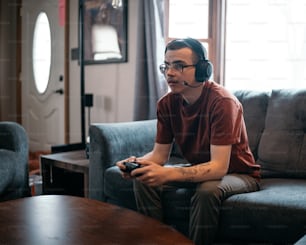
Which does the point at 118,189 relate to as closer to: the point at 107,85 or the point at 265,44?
the point at 265,44

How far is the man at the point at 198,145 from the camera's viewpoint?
5.25 feet

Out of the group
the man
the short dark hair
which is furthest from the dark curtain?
the short dark hair

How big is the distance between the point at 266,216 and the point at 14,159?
57.1 inches

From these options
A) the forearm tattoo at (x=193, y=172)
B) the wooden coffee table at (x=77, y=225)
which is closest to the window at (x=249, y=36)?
the forearm tattoo at (x=193, y=172)

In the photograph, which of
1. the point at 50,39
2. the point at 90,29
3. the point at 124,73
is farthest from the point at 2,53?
the point at 124,73

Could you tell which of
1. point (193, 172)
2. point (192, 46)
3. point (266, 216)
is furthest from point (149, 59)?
point (266, 216)

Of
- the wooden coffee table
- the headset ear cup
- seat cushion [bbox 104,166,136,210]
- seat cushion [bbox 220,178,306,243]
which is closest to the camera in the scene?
the wooden coffee table

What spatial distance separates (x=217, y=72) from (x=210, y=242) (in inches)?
59.3

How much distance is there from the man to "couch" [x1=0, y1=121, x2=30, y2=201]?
2.80ft

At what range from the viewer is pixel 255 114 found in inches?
88.9

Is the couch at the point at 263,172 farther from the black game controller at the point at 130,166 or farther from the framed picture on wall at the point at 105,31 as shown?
the framed picture on wall at the point at 105,31

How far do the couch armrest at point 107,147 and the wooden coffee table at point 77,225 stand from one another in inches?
26.0

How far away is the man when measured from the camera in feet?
5.25

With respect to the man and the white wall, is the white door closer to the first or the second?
the white wall
